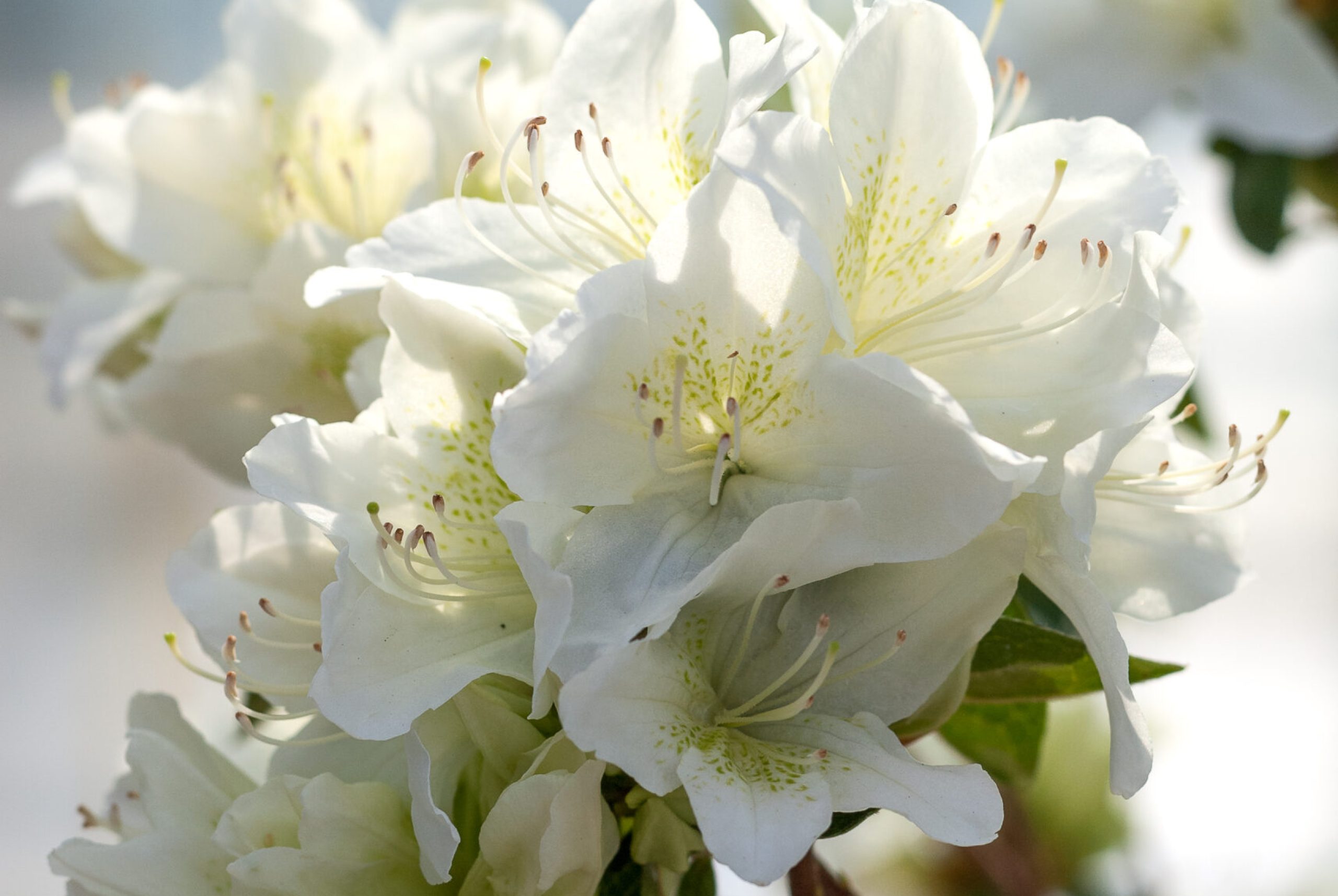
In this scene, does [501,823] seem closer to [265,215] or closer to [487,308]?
[487,308]

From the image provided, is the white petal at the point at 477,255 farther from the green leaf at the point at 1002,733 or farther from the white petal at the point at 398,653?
the green leaf at the point at 1002,733

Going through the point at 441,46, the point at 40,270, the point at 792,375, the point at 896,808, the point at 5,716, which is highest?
the point at 441,46

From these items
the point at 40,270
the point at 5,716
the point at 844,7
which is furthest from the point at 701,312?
the point at 40,270

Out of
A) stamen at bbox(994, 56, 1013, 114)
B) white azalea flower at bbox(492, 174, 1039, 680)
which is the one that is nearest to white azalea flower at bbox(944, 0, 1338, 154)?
stamen at bbox(994, 56, 1013, 114)

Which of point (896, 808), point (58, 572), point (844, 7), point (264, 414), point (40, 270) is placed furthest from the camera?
point (40, 270)

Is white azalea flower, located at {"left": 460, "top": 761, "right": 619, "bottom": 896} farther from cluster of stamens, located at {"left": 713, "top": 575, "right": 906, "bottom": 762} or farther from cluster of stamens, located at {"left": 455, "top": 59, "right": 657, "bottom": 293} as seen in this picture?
cluster of stamens, located at {"left": 455, "top": 59, "right": 657, "bottom": 293}

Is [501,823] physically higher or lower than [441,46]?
lower

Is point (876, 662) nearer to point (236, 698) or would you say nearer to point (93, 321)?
point (236, 698)
